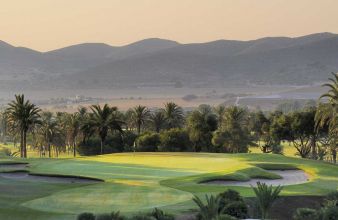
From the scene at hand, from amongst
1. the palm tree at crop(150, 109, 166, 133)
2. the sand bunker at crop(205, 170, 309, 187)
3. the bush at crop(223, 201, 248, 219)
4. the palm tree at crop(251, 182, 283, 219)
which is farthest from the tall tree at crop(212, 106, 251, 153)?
the palm tree at crop(251, 182, 283, 219)

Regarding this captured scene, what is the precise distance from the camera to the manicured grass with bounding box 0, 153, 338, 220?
3622cm

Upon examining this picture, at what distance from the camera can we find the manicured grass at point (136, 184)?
36219mm

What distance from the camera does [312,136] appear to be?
3858 inches

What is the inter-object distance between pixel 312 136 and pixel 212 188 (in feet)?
195

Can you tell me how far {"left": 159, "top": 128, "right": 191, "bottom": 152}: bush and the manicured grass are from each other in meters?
31.6

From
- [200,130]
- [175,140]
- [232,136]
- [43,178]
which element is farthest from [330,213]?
[232,136]

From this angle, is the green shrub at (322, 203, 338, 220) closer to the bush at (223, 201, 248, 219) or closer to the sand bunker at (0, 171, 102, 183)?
the bush at (223, 201, 248, 219)

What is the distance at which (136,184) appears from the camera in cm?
4378

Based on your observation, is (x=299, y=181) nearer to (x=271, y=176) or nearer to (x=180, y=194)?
(x=271, y=176)

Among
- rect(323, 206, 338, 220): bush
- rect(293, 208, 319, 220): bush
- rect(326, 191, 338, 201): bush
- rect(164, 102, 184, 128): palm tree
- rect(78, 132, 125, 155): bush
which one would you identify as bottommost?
rect(293, 208, 319, 220): bush

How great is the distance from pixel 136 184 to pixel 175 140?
56.6 meters

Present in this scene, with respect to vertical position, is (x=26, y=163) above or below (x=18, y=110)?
below

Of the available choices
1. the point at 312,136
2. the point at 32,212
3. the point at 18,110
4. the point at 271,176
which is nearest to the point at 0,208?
the point at 32,212

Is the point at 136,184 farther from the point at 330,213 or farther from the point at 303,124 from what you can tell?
the point at 303,124
